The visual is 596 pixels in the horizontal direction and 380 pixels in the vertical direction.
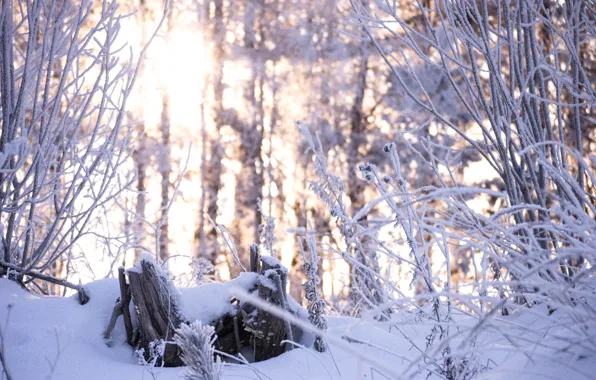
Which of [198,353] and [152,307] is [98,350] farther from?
[198,353]

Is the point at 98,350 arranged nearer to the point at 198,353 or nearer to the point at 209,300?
the point at 209,300

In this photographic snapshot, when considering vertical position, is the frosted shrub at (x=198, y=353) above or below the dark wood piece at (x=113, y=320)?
above

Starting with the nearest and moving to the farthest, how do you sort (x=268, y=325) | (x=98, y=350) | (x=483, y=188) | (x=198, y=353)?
(x=198, y=353) < (x=483, y=188) < (x=98, y=350) < (x=268, y=325)

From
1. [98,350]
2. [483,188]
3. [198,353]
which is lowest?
[98,350]

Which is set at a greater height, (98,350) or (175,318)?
(175,318)

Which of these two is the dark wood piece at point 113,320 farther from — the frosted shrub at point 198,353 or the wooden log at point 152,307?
the frosted shrub at point 198,353

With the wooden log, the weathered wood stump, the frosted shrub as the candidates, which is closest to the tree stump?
the weathered wood stump

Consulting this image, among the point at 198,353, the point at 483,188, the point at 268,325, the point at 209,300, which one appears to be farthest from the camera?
the point at 209,300

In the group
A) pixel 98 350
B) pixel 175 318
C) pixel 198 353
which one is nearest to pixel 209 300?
pixel 175 318

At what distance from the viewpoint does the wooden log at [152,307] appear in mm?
2477

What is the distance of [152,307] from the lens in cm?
249

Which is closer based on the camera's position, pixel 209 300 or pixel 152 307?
pixel 152 307

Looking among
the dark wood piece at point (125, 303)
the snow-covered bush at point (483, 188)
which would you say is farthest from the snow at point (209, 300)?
the snow-covered bush at point (483, 188)

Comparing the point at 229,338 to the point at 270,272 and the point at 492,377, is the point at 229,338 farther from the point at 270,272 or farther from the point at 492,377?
the point at 492,377
